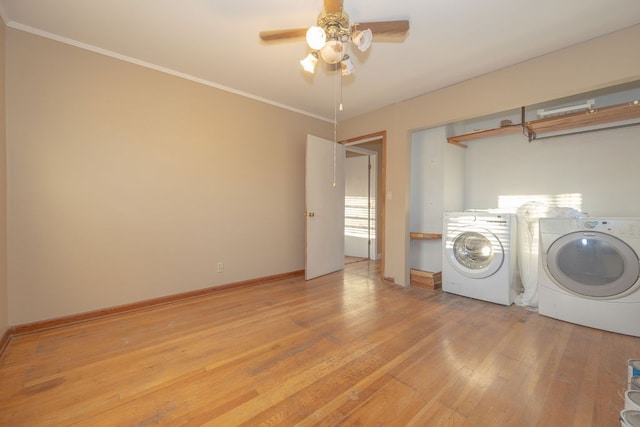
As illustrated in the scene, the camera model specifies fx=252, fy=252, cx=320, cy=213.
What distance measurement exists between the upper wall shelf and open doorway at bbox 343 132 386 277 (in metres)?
1.99

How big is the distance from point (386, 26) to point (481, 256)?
8.27 feet

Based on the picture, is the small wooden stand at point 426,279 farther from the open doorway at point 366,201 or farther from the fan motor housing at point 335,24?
the fan motor housing at point 335,24

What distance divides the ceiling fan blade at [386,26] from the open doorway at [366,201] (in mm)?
3162

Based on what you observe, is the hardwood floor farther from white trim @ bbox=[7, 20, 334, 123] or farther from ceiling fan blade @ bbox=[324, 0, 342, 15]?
white trim @ bbox=[7, 20, 334, 123]

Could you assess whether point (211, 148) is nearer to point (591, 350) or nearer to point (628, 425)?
point (628, 425)

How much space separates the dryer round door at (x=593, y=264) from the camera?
1.99m

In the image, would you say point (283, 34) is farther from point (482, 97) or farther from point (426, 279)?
point (426, 279)

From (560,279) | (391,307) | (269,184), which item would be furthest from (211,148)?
(560,279)

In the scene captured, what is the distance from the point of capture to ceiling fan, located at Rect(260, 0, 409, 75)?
4.57 feet

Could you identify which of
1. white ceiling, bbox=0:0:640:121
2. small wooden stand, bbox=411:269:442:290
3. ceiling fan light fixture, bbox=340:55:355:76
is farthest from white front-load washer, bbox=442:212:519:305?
ceiling fan light fixture, bbox=340:55:355:76

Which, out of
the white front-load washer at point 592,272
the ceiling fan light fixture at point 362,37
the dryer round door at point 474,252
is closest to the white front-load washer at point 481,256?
the dryer round door at point 474,252

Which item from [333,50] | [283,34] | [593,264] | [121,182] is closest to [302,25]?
[283,34]

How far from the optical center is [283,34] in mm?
1588

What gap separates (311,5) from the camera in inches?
66.7
